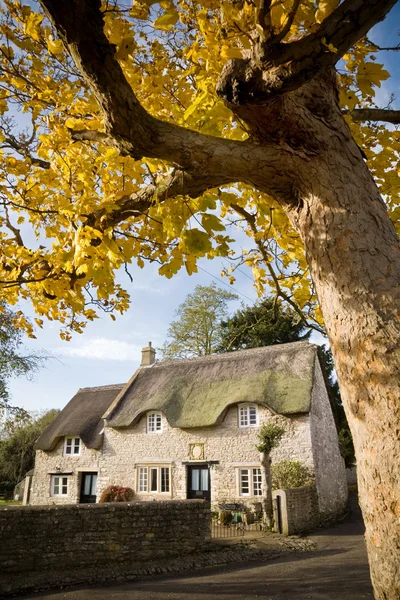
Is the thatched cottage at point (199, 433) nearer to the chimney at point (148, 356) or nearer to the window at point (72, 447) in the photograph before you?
the window at point (72, 447)

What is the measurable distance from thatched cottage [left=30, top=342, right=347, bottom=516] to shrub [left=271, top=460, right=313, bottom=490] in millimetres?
404

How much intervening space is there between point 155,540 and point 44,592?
338 cm

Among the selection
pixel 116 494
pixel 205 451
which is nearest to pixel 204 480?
pixel 205 451

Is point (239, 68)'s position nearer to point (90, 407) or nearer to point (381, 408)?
point (381, 408)

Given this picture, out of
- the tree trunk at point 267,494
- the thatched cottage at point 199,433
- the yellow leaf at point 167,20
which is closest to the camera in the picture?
the yellow leaf at point 167,20

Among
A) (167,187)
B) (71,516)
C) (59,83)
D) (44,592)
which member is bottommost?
(44,592)

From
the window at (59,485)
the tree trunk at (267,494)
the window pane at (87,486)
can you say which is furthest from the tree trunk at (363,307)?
the window at (59,485)

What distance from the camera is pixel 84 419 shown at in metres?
25.8

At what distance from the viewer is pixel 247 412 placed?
2056 centimetres

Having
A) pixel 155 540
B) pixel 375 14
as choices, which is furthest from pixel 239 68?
pixel 155 540

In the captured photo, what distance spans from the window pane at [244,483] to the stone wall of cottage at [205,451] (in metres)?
0.23

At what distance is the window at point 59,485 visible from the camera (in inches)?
981

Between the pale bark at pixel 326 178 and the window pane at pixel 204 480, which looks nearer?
the pale bark at pixel 326 178

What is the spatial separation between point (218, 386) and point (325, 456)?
627 cm
